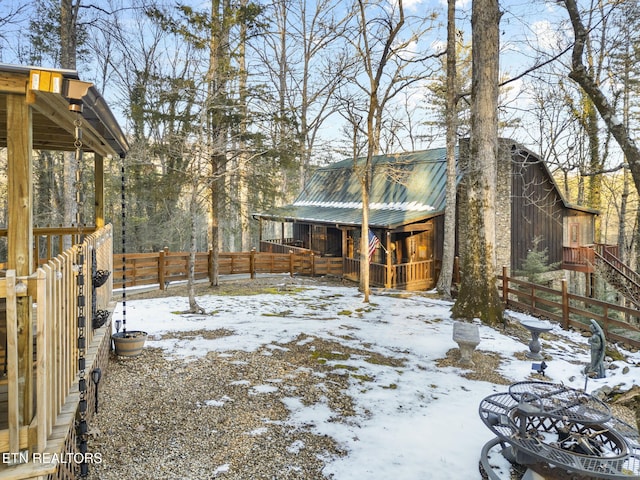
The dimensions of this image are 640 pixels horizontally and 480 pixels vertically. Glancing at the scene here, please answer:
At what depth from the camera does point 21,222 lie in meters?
2.82

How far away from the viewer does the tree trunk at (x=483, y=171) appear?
32.9ft

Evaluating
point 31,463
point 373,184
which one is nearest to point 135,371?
point 31,463

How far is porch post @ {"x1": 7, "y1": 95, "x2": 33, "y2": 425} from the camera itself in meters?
2.73

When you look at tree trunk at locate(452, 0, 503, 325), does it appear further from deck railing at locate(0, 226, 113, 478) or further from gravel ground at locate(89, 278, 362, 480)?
deck railing at locate(0, 226, 113, 478)

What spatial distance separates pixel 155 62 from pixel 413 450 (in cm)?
2095

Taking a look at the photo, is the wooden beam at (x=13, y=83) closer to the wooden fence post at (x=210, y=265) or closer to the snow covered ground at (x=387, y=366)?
the snow covered ground at (x=387, y=366)

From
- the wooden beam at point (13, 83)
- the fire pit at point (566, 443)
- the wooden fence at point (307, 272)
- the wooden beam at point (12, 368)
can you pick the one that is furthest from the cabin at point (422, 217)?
the wooden beam at point (12, 368)

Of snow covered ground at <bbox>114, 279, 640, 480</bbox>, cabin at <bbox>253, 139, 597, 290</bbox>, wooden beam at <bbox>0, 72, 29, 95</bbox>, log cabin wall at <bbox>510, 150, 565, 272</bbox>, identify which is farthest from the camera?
log cabin wall at <bbox>510, 150, 565, 272</bbox>

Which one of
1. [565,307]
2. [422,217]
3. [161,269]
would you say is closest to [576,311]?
[565,307]

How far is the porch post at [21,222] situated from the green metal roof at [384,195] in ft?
42.2

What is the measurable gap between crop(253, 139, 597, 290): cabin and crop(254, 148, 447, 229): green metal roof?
0.04 meters

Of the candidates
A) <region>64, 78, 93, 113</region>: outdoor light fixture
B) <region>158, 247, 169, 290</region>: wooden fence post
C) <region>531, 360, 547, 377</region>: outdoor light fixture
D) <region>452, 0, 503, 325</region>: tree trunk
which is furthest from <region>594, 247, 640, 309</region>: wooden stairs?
<region>64, 78, 93, 113</region>: outdoor light fixture

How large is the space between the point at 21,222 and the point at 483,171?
951 cm

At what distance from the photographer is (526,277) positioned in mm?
16578
